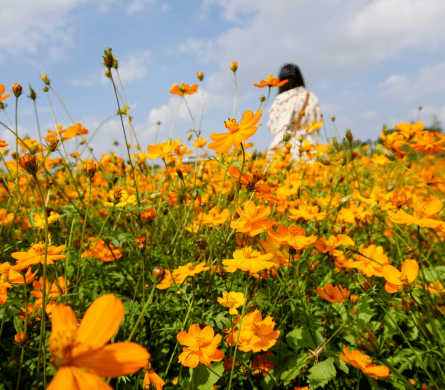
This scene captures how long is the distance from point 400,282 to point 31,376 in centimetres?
133

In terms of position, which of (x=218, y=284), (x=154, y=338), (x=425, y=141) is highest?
(x=425, y=141)

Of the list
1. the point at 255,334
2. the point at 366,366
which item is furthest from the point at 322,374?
the point at 255,334

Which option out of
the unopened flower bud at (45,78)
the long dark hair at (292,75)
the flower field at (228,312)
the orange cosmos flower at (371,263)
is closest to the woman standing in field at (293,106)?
the long dark hair at (292,75)

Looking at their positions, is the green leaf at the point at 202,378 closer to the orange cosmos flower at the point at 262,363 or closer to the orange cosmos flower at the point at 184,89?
the orange cosmos flower at the point at 262,363

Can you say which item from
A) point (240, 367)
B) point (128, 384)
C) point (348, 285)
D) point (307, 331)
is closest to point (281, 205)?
point (348, 285)

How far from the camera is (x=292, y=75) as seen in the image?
20.0ft

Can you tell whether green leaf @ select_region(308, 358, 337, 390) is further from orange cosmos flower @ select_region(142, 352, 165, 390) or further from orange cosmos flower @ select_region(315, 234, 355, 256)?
orange cosmos flower @ select_region(142, 352, 165, 390)

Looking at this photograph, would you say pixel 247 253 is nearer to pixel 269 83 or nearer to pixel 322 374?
pixel 322 374

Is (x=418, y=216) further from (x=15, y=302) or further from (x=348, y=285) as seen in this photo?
(x=15, y=302)

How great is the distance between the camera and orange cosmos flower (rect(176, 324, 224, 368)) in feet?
2.55

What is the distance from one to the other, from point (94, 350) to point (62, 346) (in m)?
0.04

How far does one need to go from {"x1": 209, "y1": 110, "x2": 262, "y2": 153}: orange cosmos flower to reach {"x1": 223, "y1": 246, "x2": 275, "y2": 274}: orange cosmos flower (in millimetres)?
341

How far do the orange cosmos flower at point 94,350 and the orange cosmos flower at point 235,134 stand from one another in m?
0.53

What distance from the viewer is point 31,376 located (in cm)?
100
